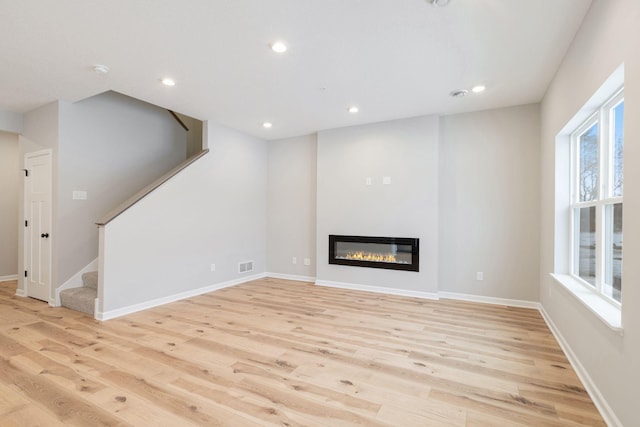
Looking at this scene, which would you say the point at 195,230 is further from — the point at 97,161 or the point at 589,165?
the point at 589,165

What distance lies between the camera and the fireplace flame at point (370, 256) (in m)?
4.73

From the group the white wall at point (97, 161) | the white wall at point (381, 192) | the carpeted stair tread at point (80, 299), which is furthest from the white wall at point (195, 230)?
the white wall at point (381, 192)

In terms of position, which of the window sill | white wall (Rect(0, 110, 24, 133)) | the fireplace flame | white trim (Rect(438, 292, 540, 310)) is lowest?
white trim (Rect(438, 292, 540, 310))

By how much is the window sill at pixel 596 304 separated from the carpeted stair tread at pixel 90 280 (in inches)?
205

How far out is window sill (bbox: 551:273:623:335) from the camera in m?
1.70

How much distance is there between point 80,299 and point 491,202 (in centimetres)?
545

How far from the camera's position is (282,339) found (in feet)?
9.50

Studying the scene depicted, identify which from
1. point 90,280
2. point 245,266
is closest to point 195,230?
point 245,266

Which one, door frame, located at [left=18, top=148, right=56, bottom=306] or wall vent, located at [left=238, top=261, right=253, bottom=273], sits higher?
door frame, located at [left=18, top=148, right=56, bottom=306]

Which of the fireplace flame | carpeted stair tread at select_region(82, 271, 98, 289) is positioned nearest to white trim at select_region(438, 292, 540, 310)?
the fireplace flame

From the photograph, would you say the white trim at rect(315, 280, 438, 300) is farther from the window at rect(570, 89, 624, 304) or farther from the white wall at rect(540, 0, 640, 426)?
the window at rect(570, 89, 624, 304)

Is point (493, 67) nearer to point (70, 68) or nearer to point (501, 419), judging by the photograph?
point (501, 419)

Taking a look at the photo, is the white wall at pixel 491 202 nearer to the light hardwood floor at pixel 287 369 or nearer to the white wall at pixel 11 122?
the light hardwood floor at pixel 287 369

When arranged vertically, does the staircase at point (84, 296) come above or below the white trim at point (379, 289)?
above
